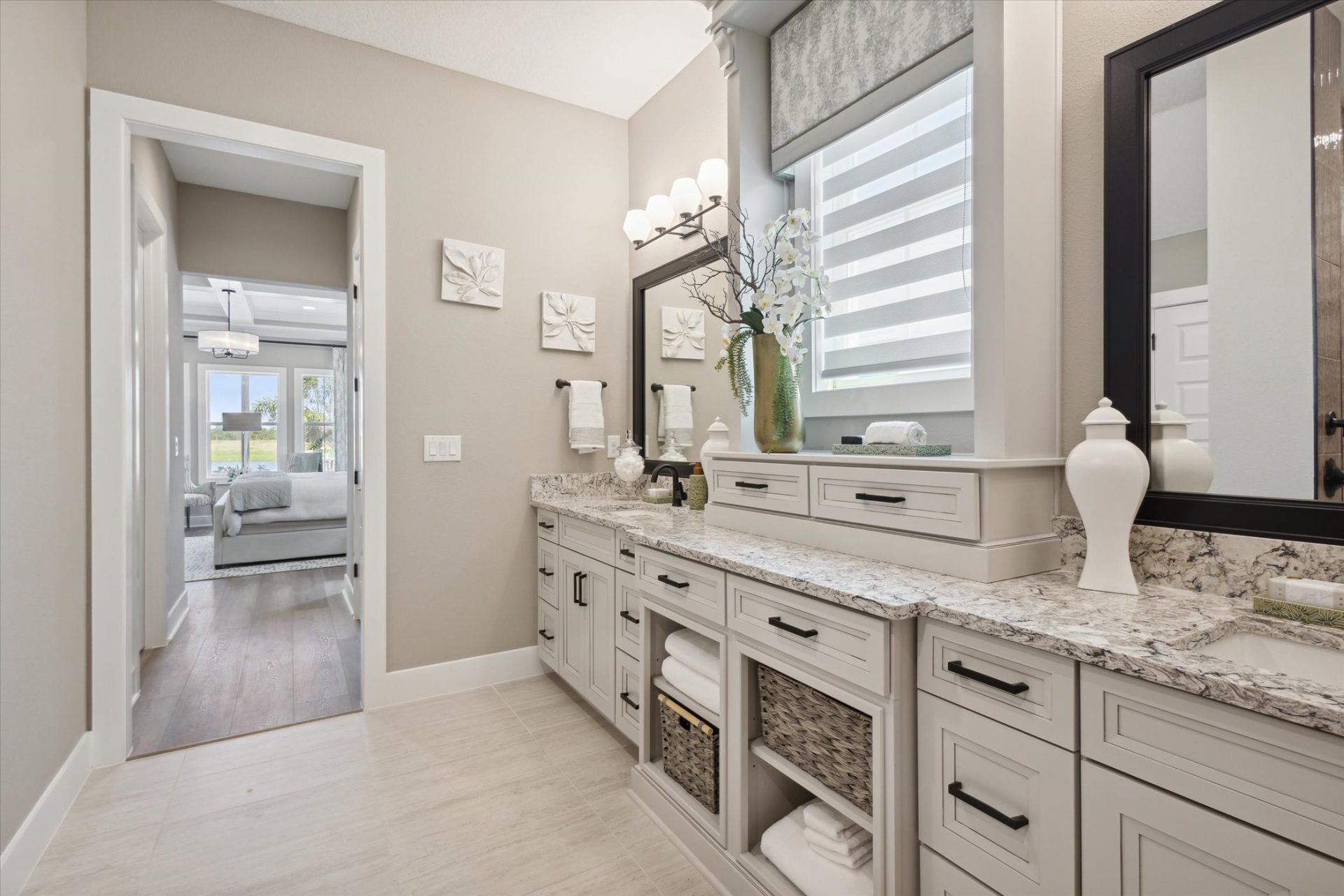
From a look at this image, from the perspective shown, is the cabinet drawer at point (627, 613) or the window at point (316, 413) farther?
the window at point (316, 413)

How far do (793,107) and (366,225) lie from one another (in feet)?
6.07

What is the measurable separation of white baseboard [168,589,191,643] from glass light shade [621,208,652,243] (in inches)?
134

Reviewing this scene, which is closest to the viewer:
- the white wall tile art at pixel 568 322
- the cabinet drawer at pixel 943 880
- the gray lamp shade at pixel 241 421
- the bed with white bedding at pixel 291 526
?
the cabinet drawer at pixel 943 880

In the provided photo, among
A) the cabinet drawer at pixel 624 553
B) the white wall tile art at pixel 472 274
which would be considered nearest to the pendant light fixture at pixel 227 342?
the white wall tile art at pixel 472 274

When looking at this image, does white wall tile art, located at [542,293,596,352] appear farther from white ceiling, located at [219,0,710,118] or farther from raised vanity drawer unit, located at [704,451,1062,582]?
raised vanity drawer unit, located at [704,451,1062,582]

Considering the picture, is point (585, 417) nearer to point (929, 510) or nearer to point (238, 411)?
point (929, 510)

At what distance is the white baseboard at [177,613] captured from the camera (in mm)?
3627

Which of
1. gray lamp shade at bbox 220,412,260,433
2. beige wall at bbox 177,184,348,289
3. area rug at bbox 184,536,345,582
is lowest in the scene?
area rug at bbox 184,536,345,582

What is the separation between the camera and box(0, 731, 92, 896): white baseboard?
5.21ft

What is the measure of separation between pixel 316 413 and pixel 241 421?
1029mm

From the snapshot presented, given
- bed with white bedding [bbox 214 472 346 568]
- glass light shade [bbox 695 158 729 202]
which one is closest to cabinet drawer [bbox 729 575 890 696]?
glass light shade [bbox 695 158 729 202]

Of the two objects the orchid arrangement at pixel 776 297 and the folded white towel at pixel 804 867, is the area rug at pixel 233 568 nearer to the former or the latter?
the orchid arrangement at pixel 776 297

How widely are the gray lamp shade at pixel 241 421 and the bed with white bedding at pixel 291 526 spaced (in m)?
3.50

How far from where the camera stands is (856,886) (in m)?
1.25
